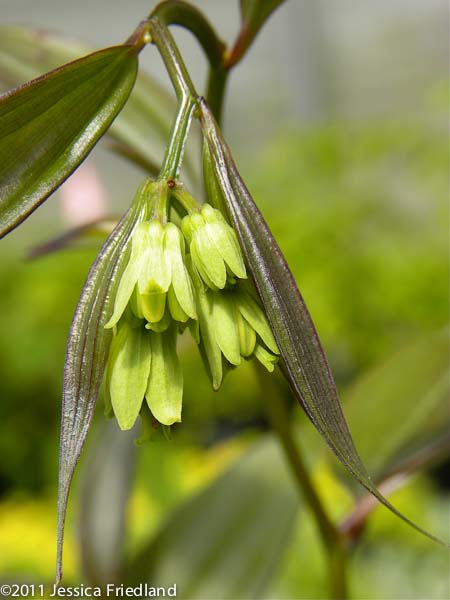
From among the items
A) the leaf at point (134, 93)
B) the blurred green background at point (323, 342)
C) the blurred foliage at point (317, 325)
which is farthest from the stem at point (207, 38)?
the blurred foliage at point (317, 325)

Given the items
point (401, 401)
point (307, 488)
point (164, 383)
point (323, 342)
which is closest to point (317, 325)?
point (323, 342)

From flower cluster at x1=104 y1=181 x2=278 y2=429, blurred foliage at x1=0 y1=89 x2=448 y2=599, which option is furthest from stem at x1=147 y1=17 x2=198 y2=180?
blurred foliage at x1=0 y1=89 x2=448 y2=599

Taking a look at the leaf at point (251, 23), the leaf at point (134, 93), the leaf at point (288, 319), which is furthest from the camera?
the leaf at point (134, 93)

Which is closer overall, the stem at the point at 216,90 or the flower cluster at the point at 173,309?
the flower cluster at the point at 173,309

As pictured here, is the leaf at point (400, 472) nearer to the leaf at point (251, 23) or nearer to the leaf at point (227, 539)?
the leaf at point (227, 539)

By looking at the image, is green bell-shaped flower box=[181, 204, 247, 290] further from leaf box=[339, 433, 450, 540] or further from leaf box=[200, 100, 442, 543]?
leaf box=[339, 433, 450, 540]

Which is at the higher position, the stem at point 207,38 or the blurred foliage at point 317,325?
the blurred foliage at point 317,325

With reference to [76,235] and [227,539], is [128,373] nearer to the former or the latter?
[76,235]
